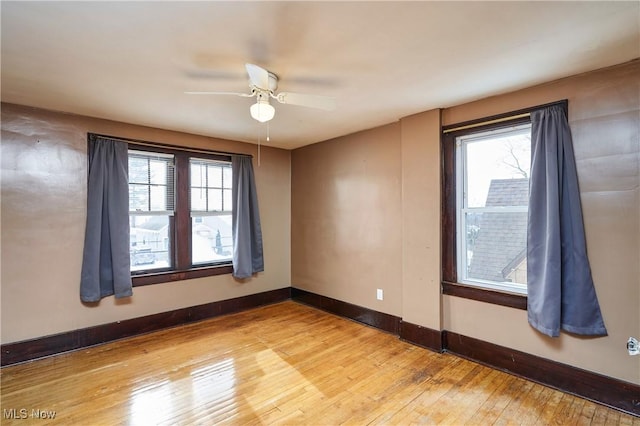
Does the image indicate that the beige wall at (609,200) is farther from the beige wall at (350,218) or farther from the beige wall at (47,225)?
the beige wall at (47,225)

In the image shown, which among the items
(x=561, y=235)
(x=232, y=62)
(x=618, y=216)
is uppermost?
(x=232, y=62)

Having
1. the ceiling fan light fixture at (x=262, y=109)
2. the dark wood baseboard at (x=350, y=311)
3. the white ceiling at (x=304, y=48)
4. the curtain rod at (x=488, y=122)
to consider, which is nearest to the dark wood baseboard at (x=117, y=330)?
the dark wood baseboard at (x=350, y=311)

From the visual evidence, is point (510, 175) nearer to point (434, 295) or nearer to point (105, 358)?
point (434, 295)

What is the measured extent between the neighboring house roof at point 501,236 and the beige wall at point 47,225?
12.3 ft

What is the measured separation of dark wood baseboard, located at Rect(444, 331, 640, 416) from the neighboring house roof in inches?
25.9

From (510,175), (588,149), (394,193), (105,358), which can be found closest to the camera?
(588,149)

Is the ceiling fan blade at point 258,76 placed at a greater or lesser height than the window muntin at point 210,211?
greater

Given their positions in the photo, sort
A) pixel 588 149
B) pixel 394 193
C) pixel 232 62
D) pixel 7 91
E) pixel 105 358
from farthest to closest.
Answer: pixel 394 193 < pixel 105 358 < pixel 7 91 < pixel 588 149 < pixel 232 62

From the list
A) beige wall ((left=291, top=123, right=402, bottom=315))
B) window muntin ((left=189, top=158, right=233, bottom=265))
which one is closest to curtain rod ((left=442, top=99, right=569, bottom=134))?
beige wall ((left=291, top=123, right=402, bottom=315))

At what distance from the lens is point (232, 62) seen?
2141 millimetres

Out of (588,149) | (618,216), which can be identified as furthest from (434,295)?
(588,149)

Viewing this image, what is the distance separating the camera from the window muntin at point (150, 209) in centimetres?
369

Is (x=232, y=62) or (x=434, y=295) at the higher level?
(x=232, y=62)

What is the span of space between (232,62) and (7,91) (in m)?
2.16
